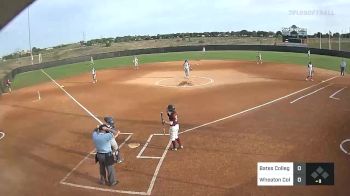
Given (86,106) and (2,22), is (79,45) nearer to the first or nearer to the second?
(86,106)

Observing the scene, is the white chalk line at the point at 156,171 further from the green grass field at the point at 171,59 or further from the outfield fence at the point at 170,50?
the outfield fence at the point at 170,50

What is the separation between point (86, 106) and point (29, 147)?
7910 millimetres

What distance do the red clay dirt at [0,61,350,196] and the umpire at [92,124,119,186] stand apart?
0.45m

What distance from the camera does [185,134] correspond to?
58.0 ft

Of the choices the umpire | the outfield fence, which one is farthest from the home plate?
the outfield fence

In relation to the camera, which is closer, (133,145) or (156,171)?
(156,171)

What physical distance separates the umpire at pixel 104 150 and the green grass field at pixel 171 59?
2816cm

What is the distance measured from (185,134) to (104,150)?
20.1 ft

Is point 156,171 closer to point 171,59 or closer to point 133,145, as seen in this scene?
point 133,145

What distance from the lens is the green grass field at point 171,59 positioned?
41.2m
